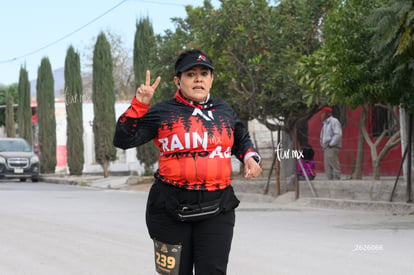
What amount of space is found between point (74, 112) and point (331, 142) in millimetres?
21525

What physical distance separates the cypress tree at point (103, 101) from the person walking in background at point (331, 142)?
16.9 metres

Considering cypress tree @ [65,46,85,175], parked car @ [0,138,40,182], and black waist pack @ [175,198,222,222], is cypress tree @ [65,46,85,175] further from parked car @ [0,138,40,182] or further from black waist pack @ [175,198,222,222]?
black waist pack @ [175,198,222,222]

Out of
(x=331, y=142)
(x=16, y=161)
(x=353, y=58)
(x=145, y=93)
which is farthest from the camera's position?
(x=16, y=161)

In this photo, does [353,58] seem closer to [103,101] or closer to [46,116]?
[103,101]

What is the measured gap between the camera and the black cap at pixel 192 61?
167 inches

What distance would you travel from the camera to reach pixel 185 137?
13.8 ft

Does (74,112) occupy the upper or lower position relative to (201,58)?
upper

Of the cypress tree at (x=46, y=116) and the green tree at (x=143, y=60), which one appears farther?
the cypress tree at (x=46, y=116)

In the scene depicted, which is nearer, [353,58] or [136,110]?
[136,110]

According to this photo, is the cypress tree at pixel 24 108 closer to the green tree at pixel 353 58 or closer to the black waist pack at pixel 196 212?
the green tree at pixel 353 58

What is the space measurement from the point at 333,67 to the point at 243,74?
5144 mm

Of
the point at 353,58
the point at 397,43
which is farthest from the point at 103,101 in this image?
the point at 397,43

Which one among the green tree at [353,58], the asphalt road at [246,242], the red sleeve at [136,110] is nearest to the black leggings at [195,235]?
the red sleeve at [136,110]

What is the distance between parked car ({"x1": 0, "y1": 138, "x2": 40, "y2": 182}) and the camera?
1176 inches
